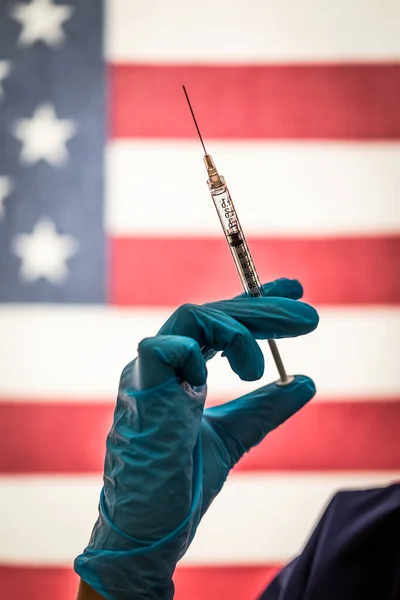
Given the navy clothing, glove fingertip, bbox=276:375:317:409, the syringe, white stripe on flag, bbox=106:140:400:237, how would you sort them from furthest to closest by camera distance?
white stripe on flag, bbox=106:140:400:237, glove fingertip, bbox=276:375:317:409, the syringe, the navy clothing

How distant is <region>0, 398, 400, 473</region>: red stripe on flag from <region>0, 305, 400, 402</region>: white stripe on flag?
38 millimetres

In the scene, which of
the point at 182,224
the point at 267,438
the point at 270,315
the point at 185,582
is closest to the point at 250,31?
the point at 182,224

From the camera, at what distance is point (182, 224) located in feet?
4.07

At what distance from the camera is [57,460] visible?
4.12 feet

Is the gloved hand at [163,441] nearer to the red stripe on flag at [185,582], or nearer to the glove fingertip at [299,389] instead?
the glove fingertip at [299,389]

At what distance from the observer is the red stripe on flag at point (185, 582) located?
1.25 m

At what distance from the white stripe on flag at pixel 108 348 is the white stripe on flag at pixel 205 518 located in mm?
202

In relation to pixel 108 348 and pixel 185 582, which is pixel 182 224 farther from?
pixel 185 582

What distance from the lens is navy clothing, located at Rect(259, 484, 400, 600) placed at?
2.24 feet

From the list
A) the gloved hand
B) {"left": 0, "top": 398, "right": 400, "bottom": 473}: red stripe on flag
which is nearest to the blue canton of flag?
{"left": 0, "top": 398, "right": 400, "bottom": 473}: red stripe on flag

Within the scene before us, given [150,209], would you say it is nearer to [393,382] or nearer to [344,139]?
[344,139]

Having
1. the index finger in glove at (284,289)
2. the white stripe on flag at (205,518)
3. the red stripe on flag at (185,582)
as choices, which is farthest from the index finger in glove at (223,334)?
the red stripe on flag at (185,582)

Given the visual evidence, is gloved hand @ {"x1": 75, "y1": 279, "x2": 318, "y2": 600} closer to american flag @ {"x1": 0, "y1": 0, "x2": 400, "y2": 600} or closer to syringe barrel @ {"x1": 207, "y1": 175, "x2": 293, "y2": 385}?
syringe barrel @ {"x1": 207, "y1": 175, "x2": 293, "y2": 385}

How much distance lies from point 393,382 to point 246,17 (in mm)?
862
